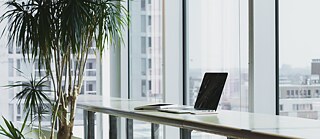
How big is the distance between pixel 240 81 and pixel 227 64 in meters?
0.22

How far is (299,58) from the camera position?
3.11 m

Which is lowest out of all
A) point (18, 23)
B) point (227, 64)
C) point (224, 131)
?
point (224, 131)

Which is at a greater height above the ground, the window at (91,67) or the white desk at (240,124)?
the window at (91,67)

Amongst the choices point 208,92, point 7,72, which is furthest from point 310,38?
point 7,72

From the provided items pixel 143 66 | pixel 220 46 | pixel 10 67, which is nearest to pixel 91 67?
pixel 10 67

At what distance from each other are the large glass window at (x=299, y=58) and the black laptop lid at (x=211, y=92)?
53 cm

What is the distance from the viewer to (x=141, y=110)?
10.2 feet

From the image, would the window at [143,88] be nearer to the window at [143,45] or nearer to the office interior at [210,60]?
the office interior at [210,60]

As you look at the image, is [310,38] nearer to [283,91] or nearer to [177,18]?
[283,91]

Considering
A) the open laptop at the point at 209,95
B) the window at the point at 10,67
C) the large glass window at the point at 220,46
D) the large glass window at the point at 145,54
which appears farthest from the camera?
the window at the point at 10,67

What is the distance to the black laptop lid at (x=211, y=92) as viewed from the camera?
2824mm

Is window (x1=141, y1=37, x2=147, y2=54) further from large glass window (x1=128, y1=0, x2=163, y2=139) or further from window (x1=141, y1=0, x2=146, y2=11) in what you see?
window (x1=141, y1=0, x2=146, y2=11)

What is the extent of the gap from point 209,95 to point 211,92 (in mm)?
19

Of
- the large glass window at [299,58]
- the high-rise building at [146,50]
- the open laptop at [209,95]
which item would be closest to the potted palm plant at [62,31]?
the high-rise building at [146,50]
